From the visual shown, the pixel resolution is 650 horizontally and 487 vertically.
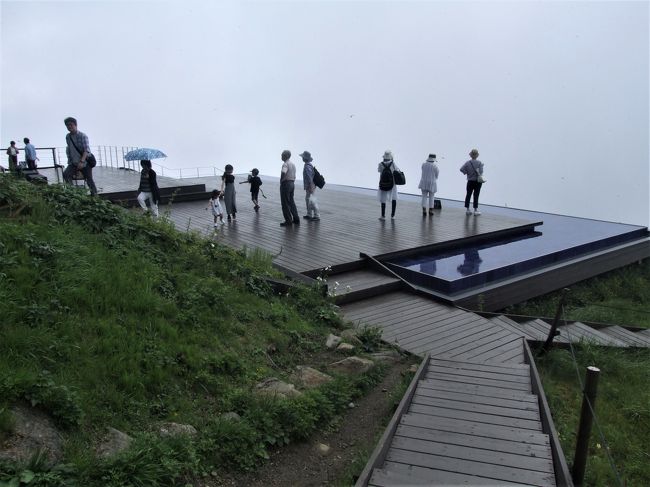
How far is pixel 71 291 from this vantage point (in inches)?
164

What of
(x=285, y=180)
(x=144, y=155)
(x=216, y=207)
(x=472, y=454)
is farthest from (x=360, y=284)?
(x=144, y=155)

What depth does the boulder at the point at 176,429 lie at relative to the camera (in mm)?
3403

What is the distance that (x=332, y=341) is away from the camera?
18.5ft

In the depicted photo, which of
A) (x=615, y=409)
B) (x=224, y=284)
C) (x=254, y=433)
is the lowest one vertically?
(x=615, y=409)

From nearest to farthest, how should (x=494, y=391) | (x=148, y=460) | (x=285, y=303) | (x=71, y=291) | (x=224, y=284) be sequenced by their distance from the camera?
(x=148, y=460) → (x=71, y=291) → (x=494, y=391) → (x=224, y=284) → (x=285, y=303)

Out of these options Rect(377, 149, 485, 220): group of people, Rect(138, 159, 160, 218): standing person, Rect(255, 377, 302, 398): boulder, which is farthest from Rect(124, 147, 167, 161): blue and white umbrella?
Rect(255, 377, 302, 398): boulder

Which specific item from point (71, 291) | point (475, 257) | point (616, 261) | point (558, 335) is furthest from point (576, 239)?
point (71, 291)

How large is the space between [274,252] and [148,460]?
6.04 m

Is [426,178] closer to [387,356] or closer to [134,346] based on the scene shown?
[387,356]

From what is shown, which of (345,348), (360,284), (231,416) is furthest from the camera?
(360,284)

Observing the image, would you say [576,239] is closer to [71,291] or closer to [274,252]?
[274,252]

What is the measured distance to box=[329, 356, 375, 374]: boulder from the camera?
5059mm

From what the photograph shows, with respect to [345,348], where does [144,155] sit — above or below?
above

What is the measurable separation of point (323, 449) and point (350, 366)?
1.24 metres
